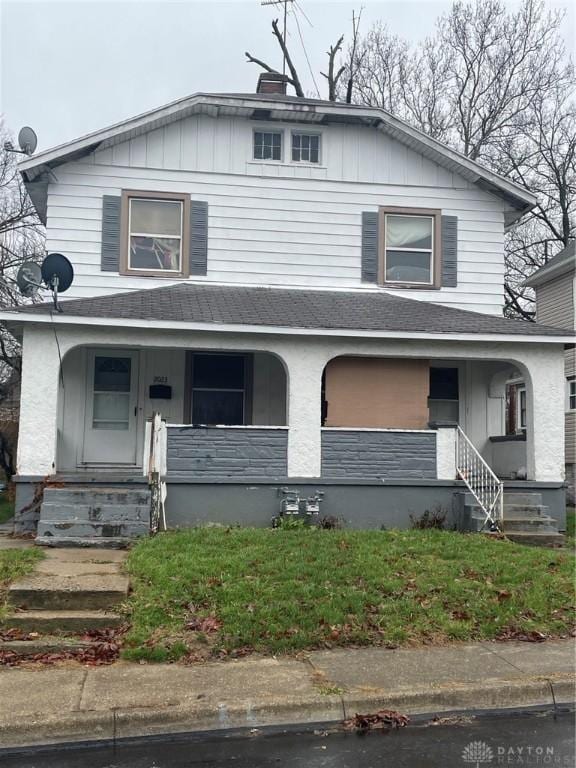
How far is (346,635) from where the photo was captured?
6.87 meters

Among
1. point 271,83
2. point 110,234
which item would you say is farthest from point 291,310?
point 271,83

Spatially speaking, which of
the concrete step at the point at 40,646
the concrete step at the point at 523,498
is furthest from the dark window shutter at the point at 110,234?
the concrete step at the point at 40,646

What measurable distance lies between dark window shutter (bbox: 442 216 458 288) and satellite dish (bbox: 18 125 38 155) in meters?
7.31

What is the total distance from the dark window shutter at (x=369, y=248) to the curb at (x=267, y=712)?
911 centimetres

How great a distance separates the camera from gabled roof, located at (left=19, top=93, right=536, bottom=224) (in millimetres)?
13180

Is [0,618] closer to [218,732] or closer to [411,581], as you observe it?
[218,732]

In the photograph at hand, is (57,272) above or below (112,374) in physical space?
above

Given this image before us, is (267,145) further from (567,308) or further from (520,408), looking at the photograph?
(520,408)

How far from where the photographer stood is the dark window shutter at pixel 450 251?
1413 centimetres

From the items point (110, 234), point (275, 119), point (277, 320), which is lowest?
point (277, 320)

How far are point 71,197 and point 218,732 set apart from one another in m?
10.4

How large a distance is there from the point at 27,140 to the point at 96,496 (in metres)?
6.47

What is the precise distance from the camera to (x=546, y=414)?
12406mm

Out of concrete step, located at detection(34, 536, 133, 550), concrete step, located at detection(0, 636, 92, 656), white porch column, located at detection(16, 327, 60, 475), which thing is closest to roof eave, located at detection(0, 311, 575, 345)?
white porch column, located at detection(16, 327, 60, 475)
